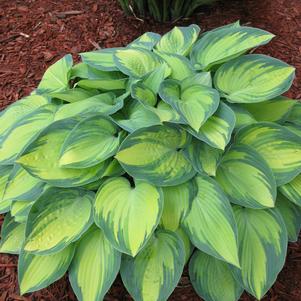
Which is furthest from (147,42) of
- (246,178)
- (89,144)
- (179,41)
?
(246,178)

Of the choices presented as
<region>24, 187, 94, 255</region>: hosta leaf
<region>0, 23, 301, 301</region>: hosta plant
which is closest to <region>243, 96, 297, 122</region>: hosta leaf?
<region>0, 23, 301, 301</region>: hosta plant

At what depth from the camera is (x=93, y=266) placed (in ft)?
4.09

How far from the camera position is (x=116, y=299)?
4.80 feet

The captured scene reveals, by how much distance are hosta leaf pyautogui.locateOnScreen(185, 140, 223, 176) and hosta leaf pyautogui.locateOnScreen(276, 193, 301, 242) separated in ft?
0.95

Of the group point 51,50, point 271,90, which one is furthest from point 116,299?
point 51,50

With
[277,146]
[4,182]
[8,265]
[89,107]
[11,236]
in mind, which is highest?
[89,107]

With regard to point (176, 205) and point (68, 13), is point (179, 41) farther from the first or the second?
point (68, 13)

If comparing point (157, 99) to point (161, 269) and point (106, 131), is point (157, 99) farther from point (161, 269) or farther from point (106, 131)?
point (161, 269)

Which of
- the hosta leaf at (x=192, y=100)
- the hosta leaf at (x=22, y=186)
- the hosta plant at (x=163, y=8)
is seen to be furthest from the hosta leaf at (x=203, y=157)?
the hosta plant at (x=163, y=8)

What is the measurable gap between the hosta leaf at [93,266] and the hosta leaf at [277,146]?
0.50m

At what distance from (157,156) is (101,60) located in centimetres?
43

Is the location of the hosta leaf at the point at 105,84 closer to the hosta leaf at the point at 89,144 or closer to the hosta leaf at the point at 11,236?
the hosta leaf at the point at 89,144

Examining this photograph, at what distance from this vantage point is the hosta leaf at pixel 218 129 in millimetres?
1213

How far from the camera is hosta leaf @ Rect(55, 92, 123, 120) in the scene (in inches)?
52.8
